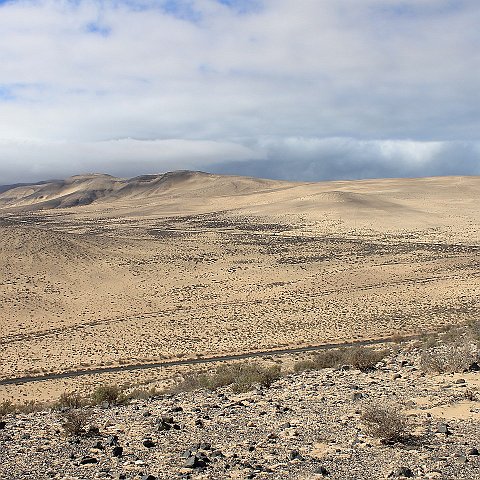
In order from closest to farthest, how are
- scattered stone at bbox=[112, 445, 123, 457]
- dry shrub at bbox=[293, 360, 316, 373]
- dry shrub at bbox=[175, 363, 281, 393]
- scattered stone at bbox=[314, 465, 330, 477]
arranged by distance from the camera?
scattered stone at bbox=[314, 465, 330, 477] → scattered stone at bbox=[112, 445, 123, 457] → dry shrub at bbox=[175, 363, 281, 393] → dry shrub at bbox=[293, 360, 316, 373]

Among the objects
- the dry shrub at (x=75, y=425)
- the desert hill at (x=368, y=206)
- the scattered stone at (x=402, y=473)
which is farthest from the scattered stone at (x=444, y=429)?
the desert hill at (x=368, y=206)

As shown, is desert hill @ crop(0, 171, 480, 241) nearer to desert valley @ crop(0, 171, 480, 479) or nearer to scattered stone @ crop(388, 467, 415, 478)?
desert valley @ crop(0, 171, 480, 479)

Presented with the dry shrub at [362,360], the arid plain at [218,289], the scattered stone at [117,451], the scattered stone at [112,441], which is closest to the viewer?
the scattered stone at [117,451]

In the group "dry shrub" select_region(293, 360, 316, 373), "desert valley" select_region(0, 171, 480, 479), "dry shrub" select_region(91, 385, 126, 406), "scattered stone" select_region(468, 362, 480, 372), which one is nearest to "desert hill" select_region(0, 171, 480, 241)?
"desert valley" select_region(0, 171, 480, 479)

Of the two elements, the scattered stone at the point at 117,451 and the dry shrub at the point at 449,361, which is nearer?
the scattered stone at the point at 117,451

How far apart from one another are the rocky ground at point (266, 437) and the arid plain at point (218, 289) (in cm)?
865

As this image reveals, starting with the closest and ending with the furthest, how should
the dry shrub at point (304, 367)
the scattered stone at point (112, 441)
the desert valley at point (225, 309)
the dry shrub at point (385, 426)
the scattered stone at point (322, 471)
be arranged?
1. the scattered stone at point (322, 471)
2. the dry shrub at point (385, 426)
3. the scattered stone at point (112, 441)
4. the desert valley at point (225, 309)
5. the dry shrub at point (304, 367)

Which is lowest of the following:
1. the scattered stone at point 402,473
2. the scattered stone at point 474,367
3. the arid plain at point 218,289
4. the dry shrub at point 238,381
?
the arid plain at point 218,289

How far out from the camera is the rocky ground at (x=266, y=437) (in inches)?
315

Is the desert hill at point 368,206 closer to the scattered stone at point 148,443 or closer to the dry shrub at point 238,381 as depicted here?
the dry shrub at point 238,381

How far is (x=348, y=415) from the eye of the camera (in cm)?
1037

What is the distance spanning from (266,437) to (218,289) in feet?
100

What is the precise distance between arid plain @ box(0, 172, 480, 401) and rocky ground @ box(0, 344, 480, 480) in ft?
28.4

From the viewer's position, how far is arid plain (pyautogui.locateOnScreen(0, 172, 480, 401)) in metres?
25.5
